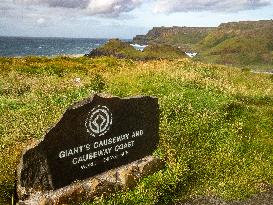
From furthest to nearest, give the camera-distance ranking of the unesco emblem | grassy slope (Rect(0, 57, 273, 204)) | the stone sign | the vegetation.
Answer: the vegetation
grassy slope (Rect(0, 57, 273, 204))
the unesco emblem
the stone sign

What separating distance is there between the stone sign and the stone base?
115mm

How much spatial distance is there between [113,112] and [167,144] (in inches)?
89.0

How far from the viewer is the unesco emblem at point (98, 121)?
7.16 metres

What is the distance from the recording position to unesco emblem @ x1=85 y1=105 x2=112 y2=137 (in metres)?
7.16

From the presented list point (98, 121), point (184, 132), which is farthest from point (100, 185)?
point (184, 132)

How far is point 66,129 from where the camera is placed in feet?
22.6

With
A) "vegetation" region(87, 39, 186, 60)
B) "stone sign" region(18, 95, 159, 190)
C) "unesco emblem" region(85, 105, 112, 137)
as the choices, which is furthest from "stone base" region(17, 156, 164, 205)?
"vegetation" region(87, 39, 186, 60)

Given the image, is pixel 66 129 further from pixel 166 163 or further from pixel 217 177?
pixel 217 177

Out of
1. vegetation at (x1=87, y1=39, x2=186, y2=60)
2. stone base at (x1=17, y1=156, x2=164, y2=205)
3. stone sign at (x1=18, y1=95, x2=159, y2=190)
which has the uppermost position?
stone sign at (x1=18, y1=95, x2=159, y2=190)

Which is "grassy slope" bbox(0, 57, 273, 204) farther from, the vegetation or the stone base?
the vegetation

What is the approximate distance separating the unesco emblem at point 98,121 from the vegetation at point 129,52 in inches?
3713

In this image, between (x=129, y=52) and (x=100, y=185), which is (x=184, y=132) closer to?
(x=100, y=185)

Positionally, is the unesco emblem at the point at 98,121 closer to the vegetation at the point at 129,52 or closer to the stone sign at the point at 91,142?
the stone sign at the point at 91,142

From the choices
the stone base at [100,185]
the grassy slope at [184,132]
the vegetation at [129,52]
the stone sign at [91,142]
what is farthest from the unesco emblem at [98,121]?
the vegetation at [129,52]
